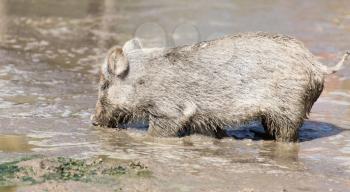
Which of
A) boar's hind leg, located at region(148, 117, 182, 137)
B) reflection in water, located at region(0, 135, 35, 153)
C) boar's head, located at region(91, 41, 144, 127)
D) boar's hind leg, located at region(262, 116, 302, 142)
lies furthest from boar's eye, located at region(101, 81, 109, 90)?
boar's hind leg, located at region(262, 116, 302, 142)

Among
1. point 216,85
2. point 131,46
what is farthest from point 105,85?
point 216,85

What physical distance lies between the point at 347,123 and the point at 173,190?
372 cm

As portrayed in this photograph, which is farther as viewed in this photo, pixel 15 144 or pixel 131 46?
pixel 131 46

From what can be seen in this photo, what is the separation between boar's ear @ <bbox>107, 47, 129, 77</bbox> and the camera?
8.71m

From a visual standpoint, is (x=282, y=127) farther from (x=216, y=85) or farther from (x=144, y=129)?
(x=144, y=129)

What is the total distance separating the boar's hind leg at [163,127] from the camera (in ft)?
27.9

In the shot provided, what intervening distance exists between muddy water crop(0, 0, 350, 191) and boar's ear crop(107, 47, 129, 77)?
693 millimetres

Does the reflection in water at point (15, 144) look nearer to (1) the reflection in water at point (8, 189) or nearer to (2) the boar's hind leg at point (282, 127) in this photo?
(1) the reflection in water at point (8, 189)

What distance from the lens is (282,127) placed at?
A: 27.4 feet

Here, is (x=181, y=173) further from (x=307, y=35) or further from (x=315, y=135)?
(x=307, y=35)

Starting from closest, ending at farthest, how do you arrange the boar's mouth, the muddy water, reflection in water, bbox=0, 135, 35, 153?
the muddy water → reflection in water, bbox=0, 135, 35, 153 → the boar's mouth

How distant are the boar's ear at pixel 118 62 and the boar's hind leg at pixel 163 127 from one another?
65 cm

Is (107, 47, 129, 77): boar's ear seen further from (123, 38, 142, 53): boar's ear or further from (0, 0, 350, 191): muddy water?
(0, 0, 350, 191): muddy water

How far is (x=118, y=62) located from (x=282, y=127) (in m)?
1.96
